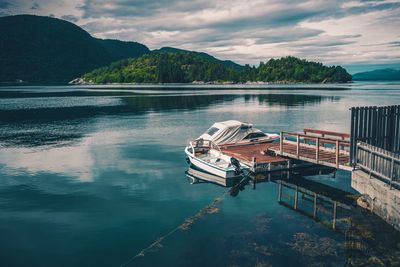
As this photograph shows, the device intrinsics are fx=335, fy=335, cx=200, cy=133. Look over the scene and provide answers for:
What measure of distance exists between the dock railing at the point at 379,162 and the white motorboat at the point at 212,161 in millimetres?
9293

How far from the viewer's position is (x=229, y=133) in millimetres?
35375

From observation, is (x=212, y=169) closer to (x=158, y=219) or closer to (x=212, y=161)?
(x=212, y=161)

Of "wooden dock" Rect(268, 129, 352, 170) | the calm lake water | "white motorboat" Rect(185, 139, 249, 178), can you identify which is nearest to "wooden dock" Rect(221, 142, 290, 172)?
"wooden dock" Rect(268, 129, 352, 170)

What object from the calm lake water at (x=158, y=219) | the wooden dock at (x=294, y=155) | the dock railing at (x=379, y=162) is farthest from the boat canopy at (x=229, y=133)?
the dock railing at (x=379, y=162)

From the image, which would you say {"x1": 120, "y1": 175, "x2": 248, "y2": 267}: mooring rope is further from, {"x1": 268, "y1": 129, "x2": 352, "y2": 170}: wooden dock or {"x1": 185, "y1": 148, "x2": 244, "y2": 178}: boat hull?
{"x1": 268, "y1": 129, "x2": 352, "y2": 170}: wooden dock

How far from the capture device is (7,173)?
29.6 meters

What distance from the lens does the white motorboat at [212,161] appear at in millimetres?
26086

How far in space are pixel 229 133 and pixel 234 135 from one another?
2.22 ft

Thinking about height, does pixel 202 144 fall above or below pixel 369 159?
below

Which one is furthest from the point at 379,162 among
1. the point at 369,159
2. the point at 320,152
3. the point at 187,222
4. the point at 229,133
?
the point at 229,133

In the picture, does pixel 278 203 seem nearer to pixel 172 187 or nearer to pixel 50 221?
pixel 172 187

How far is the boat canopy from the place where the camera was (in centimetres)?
3512

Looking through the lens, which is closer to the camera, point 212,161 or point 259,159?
point 259,159

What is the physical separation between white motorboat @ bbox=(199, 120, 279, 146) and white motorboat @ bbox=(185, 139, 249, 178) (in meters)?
1.30
